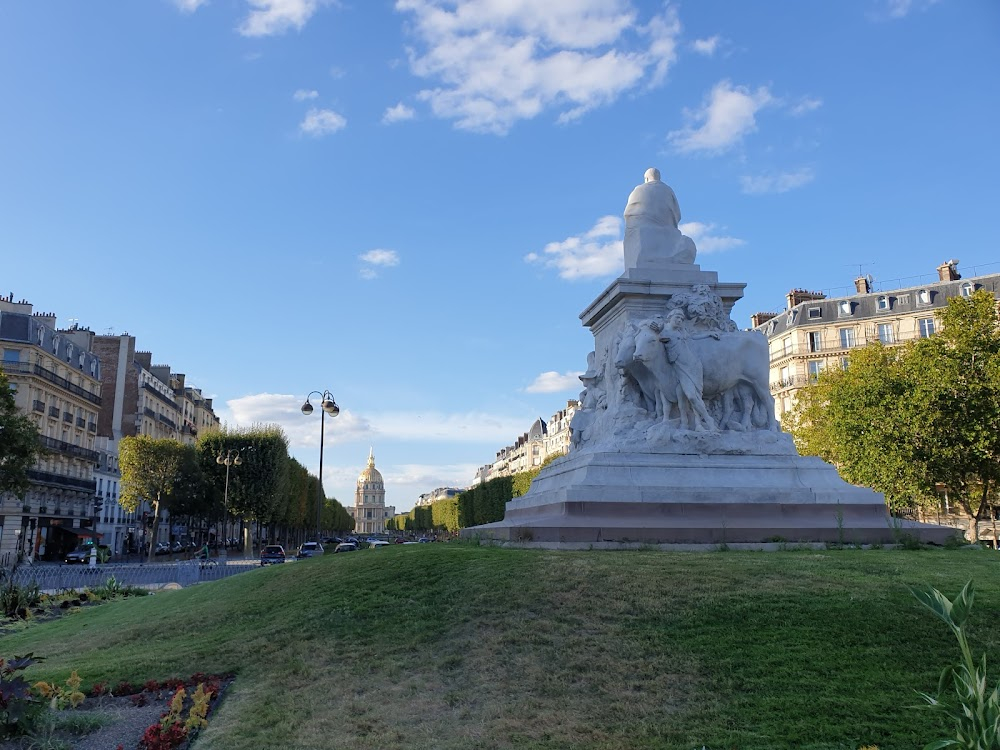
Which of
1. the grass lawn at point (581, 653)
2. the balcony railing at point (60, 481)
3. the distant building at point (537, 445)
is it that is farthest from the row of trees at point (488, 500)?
the grass lawn at point (581, 653)

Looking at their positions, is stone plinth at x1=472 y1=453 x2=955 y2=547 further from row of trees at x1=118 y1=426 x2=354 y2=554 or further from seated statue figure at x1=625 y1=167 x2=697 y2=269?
row of trees at x1=118 y1=426 x2=354 y2=554

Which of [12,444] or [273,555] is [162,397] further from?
[12,444]

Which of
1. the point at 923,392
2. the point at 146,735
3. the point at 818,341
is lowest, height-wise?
the point at 146,735

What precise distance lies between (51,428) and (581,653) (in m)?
55.1

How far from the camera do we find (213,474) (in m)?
54.3

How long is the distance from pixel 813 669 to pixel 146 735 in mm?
5321

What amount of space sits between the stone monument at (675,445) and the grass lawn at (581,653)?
221 centimetres

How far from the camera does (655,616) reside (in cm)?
755

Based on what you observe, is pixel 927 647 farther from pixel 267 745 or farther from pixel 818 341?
pixel 818 341

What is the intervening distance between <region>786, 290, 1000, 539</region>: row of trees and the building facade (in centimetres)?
4206

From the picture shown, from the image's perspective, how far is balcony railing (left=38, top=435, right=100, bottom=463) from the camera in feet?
167

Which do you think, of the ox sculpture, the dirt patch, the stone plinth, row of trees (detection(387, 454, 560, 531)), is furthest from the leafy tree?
the dirt patch

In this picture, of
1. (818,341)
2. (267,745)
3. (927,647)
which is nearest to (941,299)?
(818,341)

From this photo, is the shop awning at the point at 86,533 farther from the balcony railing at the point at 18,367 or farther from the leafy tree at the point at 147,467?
the balcony railing at the point at 18,367
